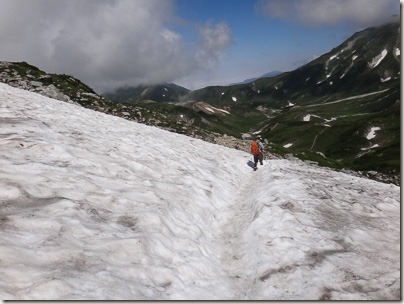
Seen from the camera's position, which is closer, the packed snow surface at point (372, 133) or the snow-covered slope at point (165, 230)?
the snow-covered slope at point (165, 230)

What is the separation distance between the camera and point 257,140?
29.6 metres

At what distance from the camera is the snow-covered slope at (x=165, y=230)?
28.1 ft

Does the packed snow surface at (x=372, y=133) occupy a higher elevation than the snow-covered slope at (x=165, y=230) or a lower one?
higher

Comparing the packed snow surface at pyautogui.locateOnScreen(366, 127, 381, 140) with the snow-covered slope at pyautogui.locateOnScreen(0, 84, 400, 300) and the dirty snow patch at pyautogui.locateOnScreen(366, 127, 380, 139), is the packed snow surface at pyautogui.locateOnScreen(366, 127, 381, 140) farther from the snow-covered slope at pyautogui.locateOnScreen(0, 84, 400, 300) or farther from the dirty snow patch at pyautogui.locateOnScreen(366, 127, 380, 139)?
the snow-covered slope at pyautogui.locateOnScreen(0, 84, 400, 300)

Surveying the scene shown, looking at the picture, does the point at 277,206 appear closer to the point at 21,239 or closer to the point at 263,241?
the point at 263,241

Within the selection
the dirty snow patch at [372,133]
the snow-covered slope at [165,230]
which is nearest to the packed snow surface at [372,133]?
the dirty snow patch at [372,133]

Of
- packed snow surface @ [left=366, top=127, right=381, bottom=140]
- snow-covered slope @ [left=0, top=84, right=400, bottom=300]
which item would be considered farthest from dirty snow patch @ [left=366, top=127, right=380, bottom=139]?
snow-covered slope @ [left=0, top=84, right=400, bottom=300]

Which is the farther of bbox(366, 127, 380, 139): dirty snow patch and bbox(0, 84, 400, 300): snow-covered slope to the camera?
bbox(366, 127, 380, 139): dirty snow patch

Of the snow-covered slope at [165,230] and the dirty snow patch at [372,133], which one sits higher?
the dirty snow patch at [372,133]

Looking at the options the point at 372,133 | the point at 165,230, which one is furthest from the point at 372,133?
the point at 165,230

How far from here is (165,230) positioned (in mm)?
11805

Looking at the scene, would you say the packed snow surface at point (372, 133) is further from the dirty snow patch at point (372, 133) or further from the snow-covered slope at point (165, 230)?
the snow-covered slope at point (165, 230)

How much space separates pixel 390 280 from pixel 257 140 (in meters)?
20.4

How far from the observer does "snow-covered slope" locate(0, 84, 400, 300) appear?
857cm
